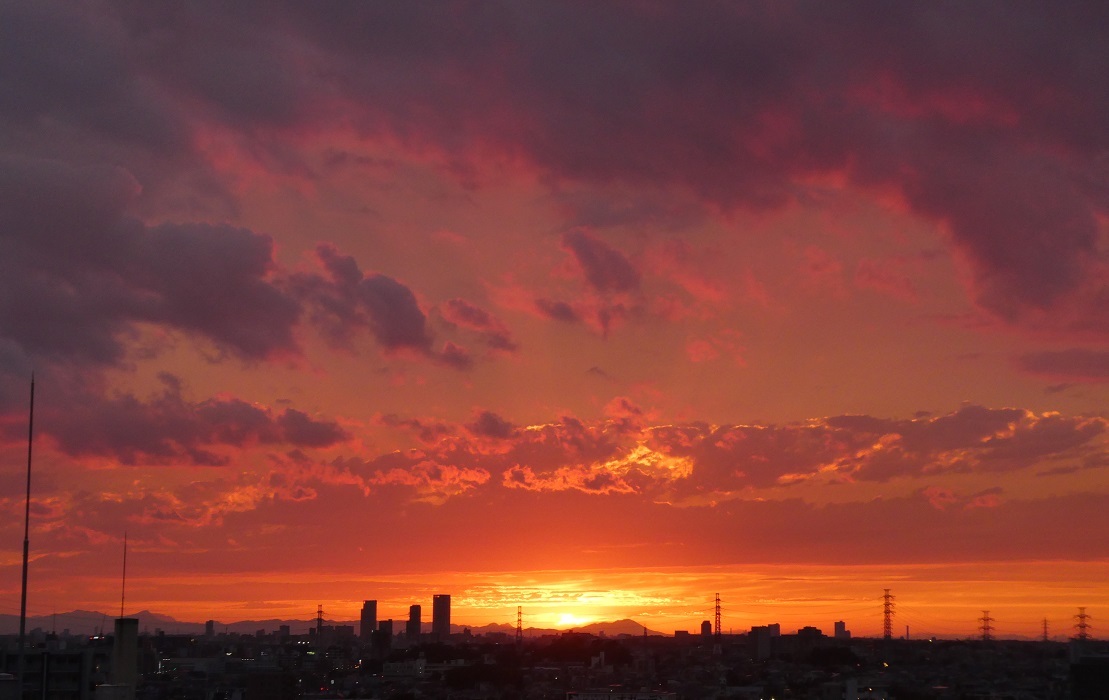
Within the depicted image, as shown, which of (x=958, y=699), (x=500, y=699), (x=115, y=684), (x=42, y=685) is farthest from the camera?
(x=500, y=699)

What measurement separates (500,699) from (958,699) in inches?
2605

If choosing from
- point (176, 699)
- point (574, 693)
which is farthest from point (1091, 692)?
point (176, 699)

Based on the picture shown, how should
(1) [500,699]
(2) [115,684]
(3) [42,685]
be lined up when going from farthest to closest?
(1) [500,699] → (3) [42,685] → (2) [115,684]

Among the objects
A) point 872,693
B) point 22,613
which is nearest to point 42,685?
point 22,613

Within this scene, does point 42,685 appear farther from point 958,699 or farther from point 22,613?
point 958,699

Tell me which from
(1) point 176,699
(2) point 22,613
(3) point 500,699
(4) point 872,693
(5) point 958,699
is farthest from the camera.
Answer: (3) point 500,699

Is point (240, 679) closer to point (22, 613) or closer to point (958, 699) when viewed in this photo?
point (958, 699)

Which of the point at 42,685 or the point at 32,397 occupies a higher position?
the point at 32,397

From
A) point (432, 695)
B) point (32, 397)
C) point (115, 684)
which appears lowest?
point (432, 695)

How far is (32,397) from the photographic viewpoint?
1559 inches

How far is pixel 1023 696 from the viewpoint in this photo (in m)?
174

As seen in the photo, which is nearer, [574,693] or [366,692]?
[574,693]

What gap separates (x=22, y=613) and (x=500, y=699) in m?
156

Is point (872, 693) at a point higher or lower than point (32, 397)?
lower
